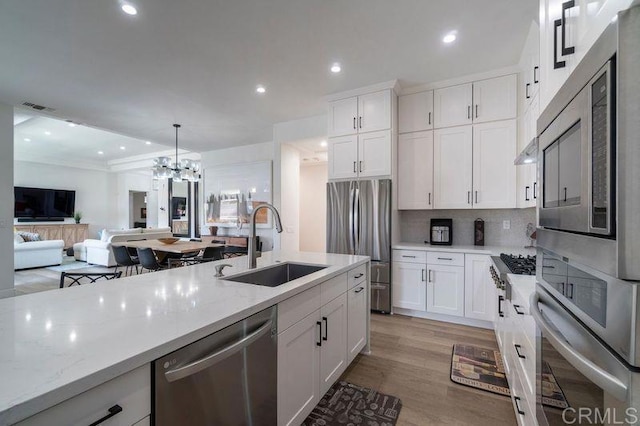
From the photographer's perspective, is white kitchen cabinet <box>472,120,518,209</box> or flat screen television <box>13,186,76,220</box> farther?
flat screen television <box>13,186,76,220</box>

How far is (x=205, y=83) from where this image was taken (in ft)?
11.8

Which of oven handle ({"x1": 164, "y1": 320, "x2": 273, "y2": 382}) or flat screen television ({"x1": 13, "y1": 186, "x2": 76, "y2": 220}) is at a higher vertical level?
flat screen television ({"x1": 13, "y1": 186, "x2": 76, "y2": 220})

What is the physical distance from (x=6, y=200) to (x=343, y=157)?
519cm

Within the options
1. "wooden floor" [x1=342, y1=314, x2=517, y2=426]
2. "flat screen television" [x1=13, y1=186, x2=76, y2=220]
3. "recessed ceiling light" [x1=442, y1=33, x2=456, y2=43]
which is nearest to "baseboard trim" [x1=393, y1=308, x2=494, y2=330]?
"wooden floor" [x1=342, y1=314, x2=517, y2=426]

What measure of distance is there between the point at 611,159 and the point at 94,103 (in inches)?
220

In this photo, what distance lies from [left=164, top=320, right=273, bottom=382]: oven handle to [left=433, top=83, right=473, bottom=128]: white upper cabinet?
3.44 m

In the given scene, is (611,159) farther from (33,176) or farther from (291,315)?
(33,176)

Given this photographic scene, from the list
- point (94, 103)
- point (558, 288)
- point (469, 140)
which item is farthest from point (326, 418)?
point (94, 103)

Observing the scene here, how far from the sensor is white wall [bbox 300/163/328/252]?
7277 mm

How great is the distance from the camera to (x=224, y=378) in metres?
1.05

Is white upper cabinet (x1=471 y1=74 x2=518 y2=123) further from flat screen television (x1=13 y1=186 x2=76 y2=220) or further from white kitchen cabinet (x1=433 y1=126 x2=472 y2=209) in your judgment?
flat screen television (x1=13 y1=186 x2=76 y2=220)

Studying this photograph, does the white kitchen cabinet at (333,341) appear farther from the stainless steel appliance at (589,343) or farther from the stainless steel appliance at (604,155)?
the stainless steel appliance at (604,155)

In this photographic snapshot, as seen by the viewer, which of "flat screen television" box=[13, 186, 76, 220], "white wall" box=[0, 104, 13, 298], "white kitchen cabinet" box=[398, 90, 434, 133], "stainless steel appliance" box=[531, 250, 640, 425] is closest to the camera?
"stainless steel appliance" box=[531, 250, 640, 425]

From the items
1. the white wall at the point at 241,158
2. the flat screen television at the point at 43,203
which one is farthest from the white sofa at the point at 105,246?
the flat screen television at the point at 43,203
